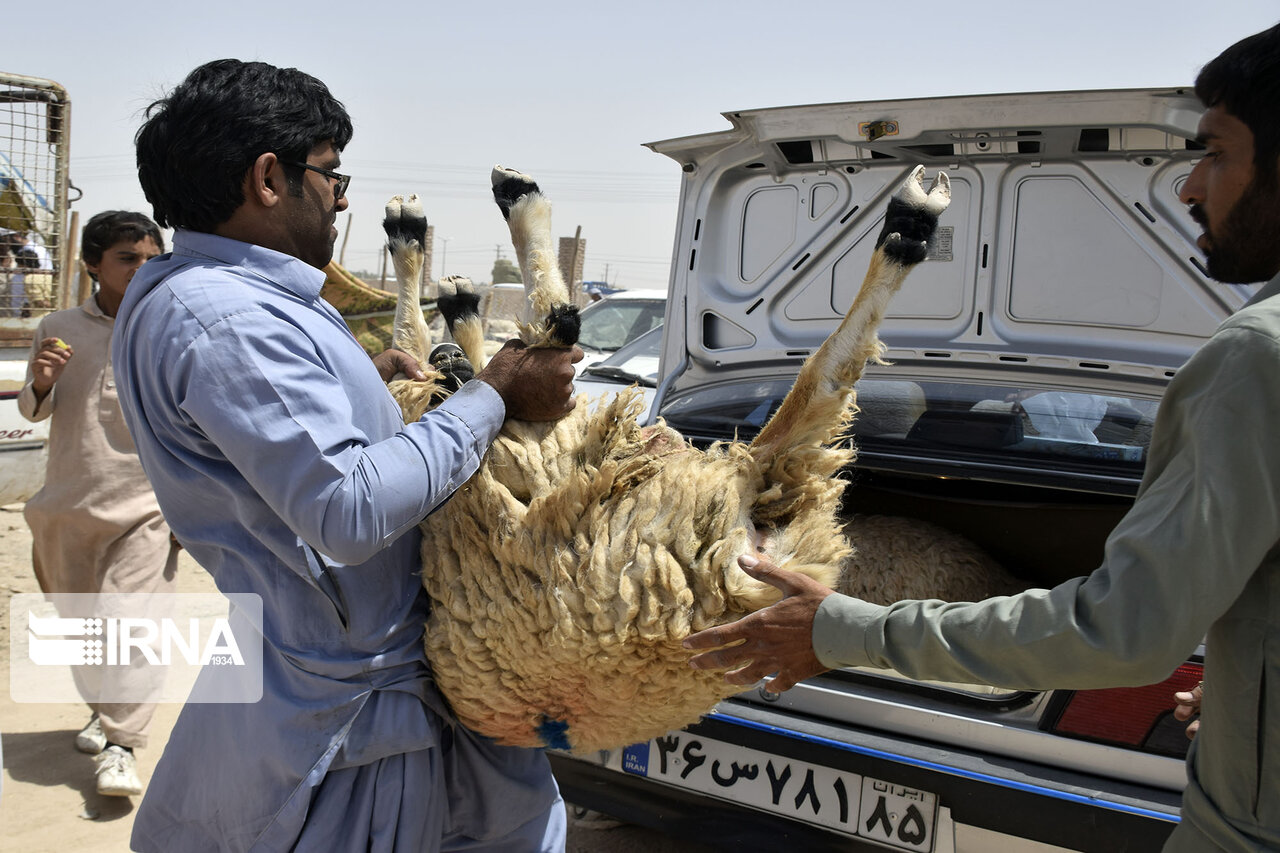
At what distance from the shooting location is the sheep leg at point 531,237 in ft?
6.56

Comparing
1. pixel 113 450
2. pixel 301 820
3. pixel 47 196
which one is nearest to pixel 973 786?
pixel 301 820

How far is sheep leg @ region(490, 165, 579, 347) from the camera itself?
2000 millimetres

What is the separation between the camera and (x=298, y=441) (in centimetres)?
144

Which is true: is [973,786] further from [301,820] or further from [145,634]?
[145,634]

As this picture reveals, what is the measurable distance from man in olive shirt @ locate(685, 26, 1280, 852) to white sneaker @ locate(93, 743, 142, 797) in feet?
11.3

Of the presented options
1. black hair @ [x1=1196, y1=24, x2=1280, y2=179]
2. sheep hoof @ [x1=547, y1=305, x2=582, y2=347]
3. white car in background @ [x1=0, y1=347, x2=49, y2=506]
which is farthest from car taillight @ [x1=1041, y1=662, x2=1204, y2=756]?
white car in background @ [x1=0, y1=347, x2=49, y2=506]

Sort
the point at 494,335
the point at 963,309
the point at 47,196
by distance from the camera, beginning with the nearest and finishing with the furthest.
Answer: the point at 963,309
the point at 47,196
the point at 494,335

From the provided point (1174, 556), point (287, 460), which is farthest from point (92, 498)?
point (1174, 556)

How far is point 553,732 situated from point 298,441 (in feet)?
2.69

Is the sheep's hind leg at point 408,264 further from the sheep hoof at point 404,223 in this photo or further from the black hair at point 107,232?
the black hair at point 107,232

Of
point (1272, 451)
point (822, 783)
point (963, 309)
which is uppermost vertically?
point (963, 309)

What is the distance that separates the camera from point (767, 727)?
2.66m

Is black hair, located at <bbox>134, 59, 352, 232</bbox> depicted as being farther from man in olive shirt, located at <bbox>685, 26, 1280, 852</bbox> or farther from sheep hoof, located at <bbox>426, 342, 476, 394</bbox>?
man in olive shirt, located at <bbox>685, 26, 1280, 852</bbox>

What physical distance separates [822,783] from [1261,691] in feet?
4.96
